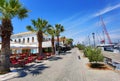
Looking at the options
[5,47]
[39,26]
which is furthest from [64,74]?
[39,26]

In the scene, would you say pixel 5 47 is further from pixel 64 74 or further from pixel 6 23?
pixel 64 74

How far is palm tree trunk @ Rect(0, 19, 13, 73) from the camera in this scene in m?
15.4

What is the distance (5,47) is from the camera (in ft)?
51.7

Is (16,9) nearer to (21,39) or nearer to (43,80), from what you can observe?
(43,80)

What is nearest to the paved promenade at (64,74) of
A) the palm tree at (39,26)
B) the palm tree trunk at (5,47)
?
the palm tree trunk at (5,47)

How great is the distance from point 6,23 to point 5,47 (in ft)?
8.14

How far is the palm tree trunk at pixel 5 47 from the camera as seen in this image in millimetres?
15417

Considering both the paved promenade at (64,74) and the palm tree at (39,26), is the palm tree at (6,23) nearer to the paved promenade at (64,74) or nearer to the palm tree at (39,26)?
the paved promenade at (64,74)

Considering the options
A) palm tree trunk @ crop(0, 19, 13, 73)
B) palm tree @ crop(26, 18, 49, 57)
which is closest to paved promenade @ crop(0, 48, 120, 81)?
palm tree trunk @ crop(0, 19, 13, 73)

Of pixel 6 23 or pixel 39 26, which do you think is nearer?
pixel 6 23

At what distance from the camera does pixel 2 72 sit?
15.2 m

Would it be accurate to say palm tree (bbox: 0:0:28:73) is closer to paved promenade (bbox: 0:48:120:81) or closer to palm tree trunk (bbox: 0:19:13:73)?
palm tree trunk (bbox: 0:19:13:73)

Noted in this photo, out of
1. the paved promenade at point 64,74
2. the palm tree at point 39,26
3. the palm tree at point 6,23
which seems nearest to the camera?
the paved promenade at point 64,74

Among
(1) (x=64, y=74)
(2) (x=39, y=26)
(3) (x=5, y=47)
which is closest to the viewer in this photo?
(1) (x=64, y=74)
